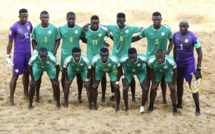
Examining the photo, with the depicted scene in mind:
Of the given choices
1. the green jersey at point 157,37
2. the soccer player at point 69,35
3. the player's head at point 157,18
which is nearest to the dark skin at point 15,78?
the soccer player at point 69,35

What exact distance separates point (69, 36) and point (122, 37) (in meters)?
1.32

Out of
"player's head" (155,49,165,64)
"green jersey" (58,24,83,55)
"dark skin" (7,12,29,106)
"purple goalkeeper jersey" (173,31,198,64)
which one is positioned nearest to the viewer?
"player's head" (155,49,165,64)

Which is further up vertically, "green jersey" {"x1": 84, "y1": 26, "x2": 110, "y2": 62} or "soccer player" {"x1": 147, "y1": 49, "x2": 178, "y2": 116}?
"green jersey" {"x1": 84, "y1": 26, "x2": 110, "y2": 62}

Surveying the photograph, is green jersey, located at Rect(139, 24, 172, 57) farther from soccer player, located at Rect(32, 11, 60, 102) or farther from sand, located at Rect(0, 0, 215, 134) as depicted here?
soccer player, located at Rect(32, 11, 60, 102)

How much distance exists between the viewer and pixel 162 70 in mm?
9305

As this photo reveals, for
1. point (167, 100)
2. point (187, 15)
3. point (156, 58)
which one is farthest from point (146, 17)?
point (156, 58)

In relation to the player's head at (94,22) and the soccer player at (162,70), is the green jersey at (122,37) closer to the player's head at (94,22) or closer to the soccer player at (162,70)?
the player's head at (94,22)

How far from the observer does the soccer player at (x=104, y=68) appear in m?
9.35

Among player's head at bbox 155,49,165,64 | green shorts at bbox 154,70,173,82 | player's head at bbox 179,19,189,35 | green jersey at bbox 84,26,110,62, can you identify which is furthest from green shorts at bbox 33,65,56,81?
player's head at bbox 179,19,189,35

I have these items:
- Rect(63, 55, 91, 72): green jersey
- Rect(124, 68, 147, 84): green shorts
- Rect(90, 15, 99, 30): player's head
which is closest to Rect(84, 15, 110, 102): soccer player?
Rect(90, 15, 99, 30): player's head

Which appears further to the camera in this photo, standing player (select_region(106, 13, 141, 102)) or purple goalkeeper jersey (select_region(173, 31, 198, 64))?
standing player (select_region(106, 13, 141, 102))

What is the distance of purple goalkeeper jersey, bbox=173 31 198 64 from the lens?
9195 millimetres

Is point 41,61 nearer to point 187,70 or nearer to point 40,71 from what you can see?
point 40,71

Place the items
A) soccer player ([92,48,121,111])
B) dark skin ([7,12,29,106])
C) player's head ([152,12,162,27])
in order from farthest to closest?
dark skin ([7,12,29,106]) → player's head ([152,12,162,27]) → soccer player ([92,48,121,111])
